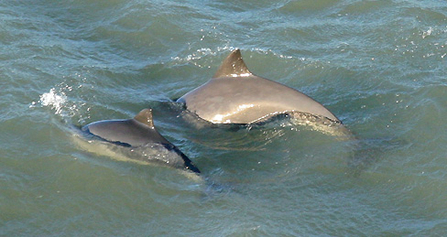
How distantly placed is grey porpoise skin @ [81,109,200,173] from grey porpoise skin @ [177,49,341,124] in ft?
4.85

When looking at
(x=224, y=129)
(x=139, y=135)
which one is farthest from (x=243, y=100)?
(x=139, y=135)

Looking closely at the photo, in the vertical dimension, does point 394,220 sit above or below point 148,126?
below

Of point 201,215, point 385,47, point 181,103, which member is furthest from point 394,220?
point 385,47

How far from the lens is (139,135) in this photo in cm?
961

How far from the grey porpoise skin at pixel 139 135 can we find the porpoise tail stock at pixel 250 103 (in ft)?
4.82

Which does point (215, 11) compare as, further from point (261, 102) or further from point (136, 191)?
point (136, 191)

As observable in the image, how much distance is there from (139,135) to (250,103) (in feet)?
7.19

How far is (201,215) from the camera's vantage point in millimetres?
8578

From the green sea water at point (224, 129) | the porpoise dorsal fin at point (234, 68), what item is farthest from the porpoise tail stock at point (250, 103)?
the green sea water at point (224, 129)

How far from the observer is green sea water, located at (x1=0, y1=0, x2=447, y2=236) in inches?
340

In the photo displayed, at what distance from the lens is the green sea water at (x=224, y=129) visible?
8625 mm

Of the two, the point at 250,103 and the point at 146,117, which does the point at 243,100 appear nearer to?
the point at 250,103

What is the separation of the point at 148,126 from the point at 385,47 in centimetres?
646

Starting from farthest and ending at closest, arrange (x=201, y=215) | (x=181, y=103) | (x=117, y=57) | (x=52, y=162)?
(x=117, y=57) < (x=181, y=103) < (x=52, y=162) < (x=201, y=215)
